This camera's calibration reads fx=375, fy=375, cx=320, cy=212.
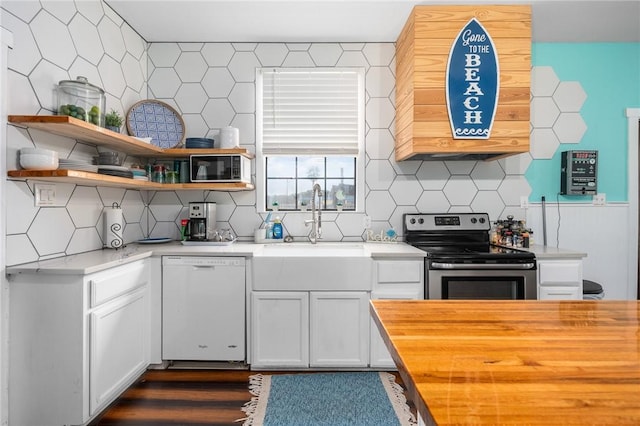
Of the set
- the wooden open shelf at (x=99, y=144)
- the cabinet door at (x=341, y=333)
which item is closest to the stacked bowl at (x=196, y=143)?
the wooden open shelf at (x=99, y=144)

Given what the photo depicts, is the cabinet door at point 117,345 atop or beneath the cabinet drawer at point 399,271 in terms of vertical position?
beneath

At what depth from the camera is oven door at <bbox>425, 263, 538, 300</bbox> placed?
2.51 metres

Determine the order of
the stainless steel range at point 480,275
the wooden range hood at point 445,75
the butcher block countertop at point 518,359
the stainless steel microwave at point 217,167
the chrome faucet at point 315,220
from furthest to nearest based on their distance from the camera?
1. the chrome faucet at point 315,220
2. the stainless steel microwave at point 217,167
3. the wooden range hood at point 445,75
4. the stainless steel range at point 480,275
5. the butcher block countertop at point 518,359

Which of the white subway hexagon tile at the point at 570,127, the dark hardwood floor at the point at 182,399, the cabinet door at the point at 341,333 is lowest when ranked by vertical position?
the dark hardwood floor at the point at 182,399

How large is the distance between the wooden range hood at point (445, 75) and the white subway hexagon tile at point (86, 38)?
219 cm

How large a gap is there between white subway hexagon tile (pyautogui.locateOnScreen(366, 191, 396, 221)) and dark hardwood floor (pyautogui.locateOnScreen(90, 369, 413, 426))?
1298 millimetres

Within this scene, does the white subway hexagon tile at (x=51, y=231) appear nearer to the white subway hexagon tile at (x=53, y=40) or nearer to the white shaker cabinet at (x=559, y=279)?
the white subway hexagon tile at (x=53, y=40)

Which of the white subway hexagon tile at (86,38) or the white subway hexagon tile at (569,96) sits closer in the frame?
the white subway hexagon tile at (86,38)

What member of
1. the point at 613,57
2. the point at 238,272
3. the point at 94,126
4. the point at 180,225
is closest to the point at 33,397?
Result: the point at 238,272

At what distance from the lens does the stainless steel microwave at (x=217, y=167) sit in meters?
2.89

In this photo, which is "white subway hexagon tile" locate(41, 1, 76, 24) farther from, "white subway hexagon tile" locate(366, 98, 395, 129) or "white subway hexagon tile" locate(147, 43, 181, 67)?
"white subway hexagon tile" locate(366, 98, 395, 129)

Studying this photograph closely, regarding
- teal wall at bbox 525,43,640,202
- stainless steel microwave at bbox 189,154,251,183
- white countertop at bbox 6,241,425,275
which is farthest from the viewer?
teal wall at bbox 525,43,640,202

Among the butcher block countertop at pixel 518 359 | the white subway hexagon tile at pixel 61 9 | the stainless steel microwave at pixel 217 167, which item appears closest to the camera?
the butcher block countertop at pixel 518 359

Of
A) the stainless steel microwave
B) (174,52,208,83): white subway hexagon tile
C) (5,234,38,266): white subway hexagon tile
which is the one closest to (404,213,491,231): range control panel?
the stainless steel microwave
